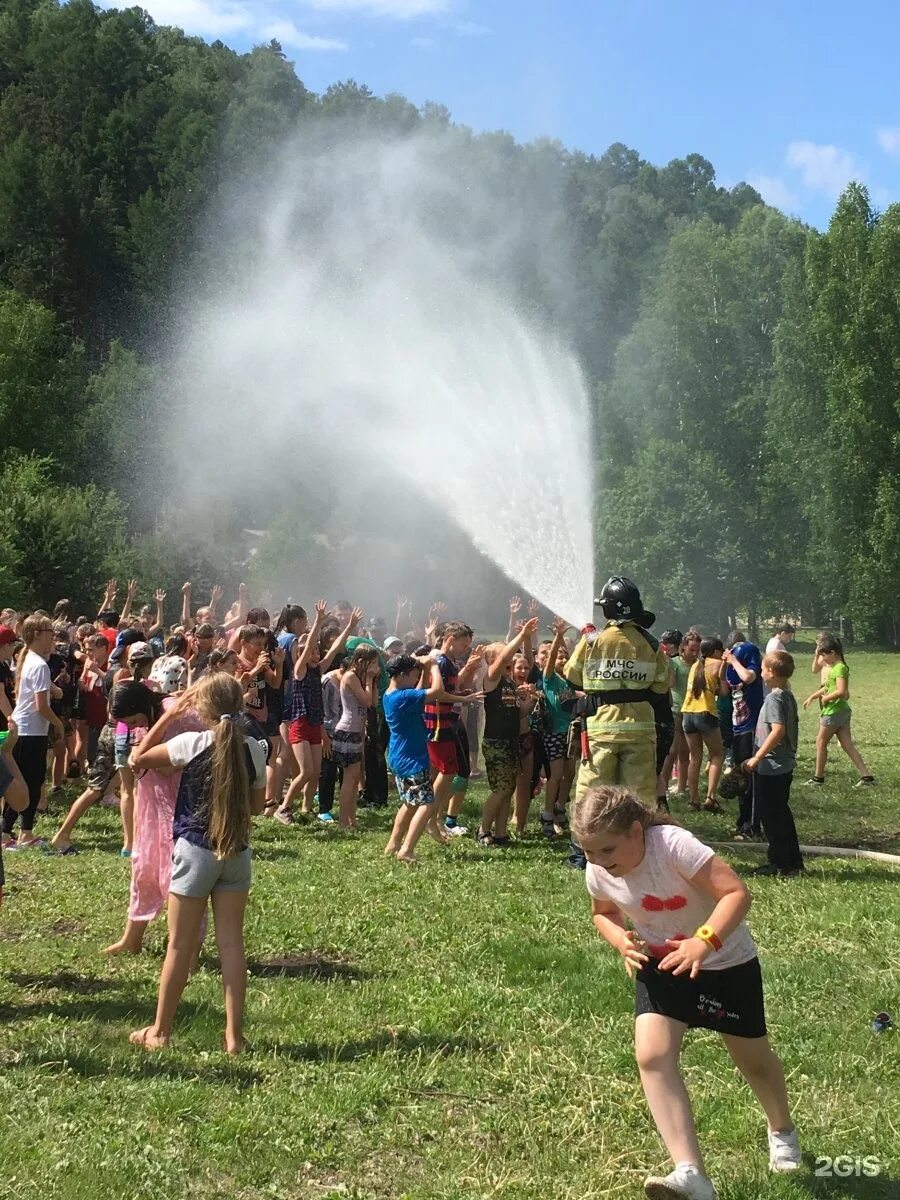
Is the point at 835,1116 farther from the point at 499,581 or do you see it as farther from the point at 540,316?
the point at 540,316

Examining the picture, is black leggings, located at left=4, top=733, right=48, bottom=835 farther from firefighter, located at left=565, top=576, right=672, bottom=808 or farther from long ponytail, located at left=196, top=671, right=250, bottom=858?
long ponytail, located at left=196, top=671, right=250, bottom=858

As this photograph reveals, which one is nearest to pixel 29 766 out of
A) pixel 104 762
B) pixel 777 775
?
pixel 104 762

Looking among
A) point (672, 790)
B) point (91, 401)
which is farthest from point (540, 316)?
point (672, 790)

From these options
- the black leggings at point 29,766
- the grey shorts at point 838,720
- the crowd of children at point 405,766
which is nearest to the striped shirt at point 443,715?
the crowd of children at point 405,766

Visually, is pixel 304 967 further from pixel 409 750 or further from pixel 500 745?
pixel 500 745

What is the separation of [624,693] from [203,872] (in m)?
4.04

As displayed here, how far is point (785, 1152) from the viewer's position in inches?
187

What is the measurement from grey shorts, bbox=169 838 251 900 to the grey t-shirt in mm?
5293

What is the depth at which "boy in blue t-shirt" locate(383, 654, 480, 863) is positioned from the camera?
426 inches

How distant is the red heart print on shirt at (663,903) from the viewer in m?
4.54

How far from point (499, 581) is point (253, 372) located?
15774 mm

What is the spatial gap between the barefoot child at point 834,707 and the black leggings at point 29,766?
9224 mm

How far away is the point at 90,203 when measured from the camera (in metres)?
74.6

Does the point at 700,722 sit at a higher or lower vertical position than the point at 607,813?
lower
